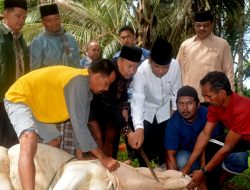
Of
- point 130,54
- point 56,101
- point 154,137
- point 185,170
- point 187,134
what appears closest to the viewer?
point 56,101

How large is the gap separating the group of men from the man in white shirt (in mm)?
12

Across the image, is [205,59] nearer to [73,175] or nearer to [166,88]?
[166,88]

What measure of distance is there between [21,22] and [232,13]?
5568 millimetres

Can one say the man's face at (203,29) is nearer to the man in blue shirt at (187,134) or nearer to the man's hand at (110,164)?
the man in blue shirt at (187,134)

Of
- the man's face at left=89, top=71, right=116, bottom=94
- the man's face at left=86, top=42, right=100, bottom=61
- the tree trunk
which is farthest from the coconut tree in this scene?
the man's face at left=89, top=71, right=116, bottom=94

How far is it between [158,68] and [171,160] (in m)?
1.09

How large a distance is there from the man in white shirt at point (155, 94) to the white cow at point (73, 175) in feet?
3.01

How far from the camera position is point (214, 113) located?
210 inches

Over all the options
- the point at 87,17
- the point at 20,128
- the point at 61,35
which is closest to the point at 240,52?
the point at 87,17

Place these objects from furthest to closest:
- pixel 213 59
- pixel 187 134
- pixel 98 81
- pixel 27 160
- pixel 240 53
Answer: pixel 240 53 < pixel 213 59 < pixel 187 134 < pixel 98 81 < pixel 27 160

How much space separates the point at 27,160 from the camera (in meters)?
4.24

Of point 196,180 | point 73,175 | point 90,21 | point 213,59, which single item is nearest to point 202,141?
point 196,180

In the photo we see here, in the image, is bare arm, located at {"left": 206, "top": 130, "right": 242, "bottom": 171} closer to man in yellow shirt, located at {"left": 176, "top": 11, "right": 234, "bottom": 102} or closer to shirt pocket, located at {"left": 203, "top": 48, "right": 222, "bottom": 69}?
man in yellow shirt, located at {"left": 176, "top": 11, "right": 234, "bottom": 102}

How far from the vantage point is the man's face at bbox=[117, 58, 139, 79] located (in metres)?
5.26
